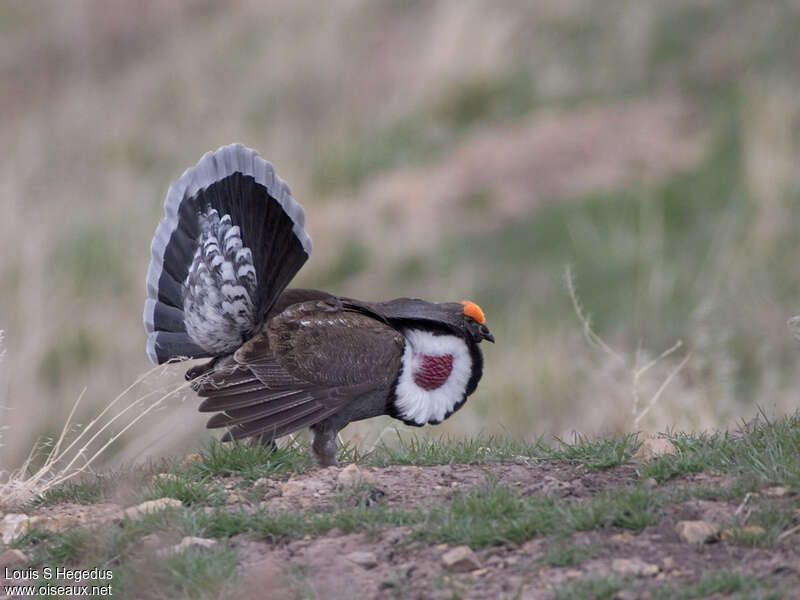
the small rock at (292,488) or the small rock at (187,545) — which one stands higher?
the small rock at (292,488)

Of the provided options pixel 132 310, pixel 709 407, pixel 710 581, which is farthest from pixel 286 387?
pixel 132 310

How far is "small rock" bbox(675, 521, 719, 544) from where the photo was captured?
4535 millimetres

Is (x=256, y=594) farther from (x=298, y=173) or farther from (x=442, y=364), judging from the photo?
(x=298, y=173)

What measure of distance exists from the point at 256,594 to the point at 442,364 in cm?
243

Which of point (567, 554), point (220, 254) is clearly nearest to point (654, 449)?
point (567, 554)

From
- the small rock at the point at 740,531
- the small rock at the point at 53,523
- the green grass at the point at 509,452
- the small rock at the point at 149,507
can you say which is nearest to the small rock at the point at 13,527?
the small rock at the point at 53,523

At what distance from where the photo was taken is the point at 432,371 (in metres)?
6.47

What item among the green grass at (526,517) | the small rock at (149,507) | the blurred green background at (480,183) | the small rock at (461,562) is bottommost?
the small rock at (461,562)

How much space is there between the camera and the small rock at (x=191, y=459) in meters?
5.91

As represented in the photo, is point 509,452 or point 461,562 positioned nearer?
point 461,562

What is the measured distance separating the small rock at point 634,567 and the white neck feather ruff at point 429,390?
2107 millimetres

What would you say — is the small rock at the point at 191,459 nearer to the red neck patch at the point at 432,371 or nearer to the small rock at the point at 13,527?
the small rock at the point at 13,527

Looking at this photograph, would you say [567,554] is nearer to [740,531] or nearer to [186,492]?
[740,531]

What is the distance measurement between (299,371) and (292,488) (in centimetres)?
79
